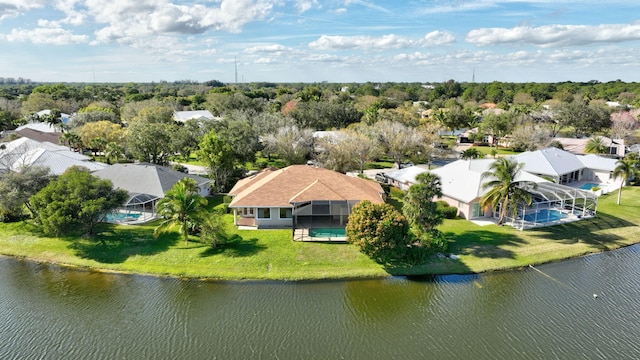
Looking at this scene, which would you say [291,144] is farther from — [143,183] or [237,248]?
[237,248]

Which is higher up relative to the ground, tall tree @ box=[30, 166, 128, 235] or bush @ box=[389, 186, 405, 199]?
tall tree @ box=[30, 166, 128, 235]

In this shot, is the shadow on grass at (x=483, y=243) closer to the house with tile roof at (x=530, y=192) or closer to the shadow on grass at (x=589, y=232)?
the house with tile roof at (x=530, y=192)

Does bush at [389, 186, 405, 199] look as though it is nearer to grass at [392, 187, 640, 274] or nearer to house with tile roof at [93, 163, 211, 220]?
grass at [392, 187, 640, 274]

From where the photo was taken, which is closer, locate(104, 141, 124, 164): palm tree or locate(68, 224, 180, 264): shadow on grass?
locate(68, 224, 180, 264): shadow on grass

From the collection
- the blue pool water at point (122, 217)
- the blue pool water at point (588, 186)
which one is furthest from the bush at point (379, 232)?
the blue pool water at point (588, 186)

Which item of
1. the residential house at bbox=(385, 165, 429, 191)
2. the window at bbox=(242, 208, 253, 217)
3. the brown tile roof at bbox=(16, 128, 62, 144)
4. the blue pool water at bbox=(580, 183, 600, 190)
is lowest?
the blue pool water at bbox=(580, 183, 600, 190)

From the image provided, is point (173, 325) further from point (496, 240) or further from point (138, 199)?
point (496, 240)

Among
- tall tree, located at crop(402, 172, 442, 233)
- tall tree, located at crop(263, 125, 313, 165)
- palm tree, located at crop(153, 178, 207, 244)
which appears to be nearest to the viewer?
tall tree, located at crop(402, 172, 442, 233)

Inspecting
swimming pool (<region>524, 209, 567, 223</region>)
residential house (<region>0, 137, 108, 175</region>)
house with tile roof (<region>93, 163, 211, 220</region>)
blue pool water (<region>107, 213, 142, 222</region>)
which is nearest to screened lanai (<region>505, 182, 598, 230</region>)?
swimming pool (<region>524, 209, 567, 223</region>)
